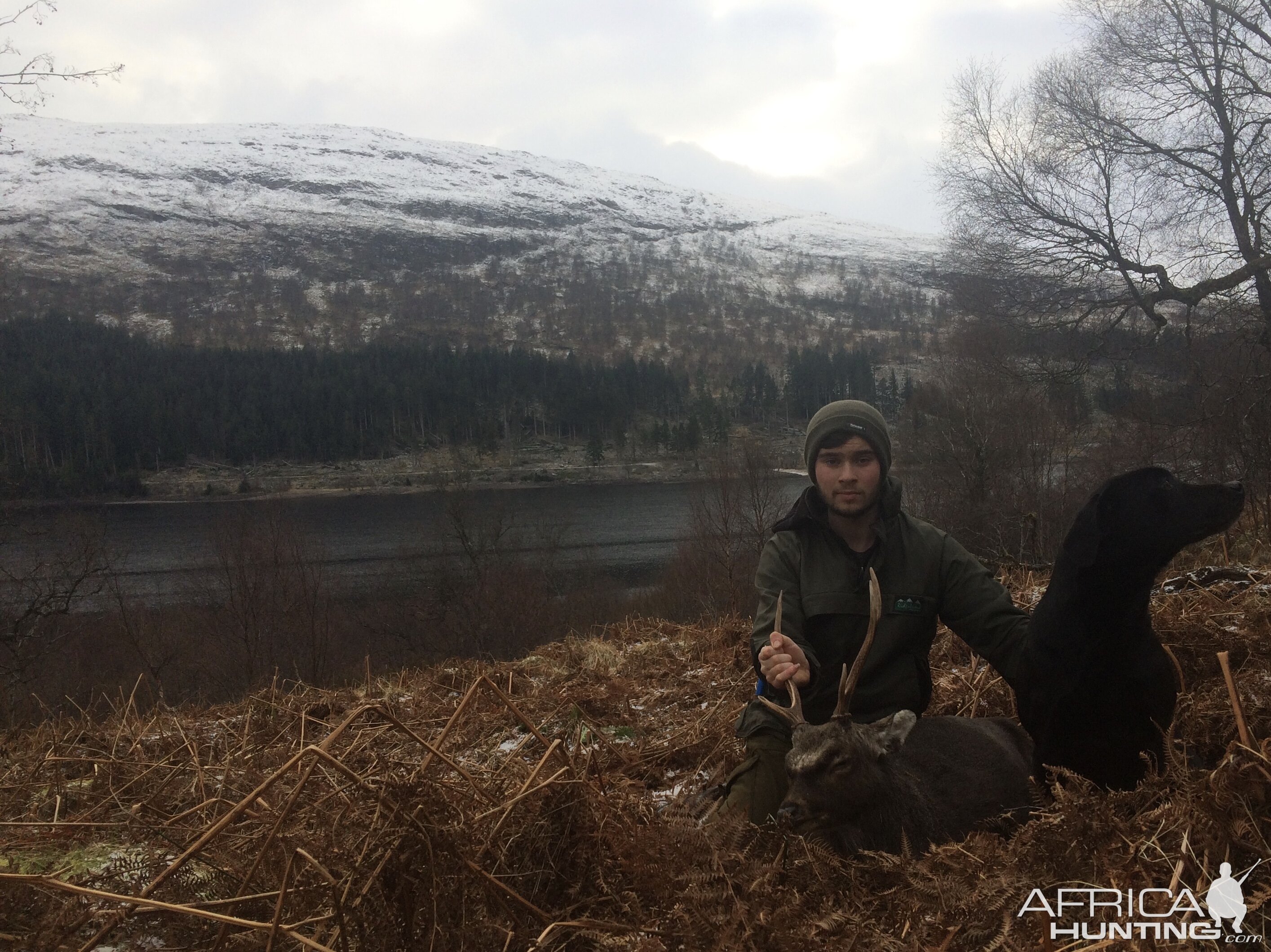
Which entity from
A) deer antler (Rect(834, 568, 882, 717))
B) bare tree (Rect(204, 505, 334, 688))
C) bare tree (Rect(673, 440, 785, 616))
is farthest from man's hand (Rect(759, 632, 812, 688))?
bare tree (Rect(204, 505, 334, 688))

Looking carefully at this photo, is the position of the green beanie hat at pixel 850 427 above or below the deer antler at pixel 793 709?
above

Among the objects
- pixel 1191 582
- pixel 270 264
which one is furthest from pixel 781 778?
pixel 270 264

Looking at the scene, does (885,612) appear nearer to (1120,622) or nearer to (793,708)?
(793,708)

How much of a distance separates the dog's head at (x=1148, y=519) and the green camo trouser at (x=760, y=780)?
1303 mm

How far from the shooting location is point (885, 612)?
321cm

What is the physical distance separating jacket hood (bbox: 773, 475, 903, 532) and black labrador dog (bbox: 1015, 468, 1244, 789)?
0.79m

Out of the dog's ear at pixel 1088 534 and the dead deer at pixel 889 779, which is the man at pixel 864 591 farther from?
the dog's ear at pixel 1088 534

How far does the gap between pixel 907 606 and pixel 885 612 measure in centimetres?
10

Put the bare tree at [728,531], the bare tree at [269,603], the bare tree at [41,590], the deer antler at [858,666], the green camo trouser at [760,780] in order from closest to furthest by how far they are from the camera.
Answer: the deer antler at [858,666]
the green camo trouser at [760,780]
the bare tree at [41,590]
the bare tree at [269,603]
the bare tree at [728,531]

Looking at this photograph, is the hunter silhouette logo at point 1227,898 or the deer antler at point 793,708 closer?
the hunter silhouette logo at point 1227,898

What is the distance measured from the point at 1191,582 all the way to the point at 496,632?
2637 centimetres

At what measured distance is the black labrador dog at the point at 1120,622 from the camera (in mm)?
2535

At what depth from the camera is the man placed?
10.5 feet

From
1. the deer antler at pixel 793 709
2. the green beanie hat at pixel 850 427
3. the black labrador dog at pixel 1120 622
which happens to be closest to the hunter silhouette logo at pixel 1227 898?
the black labrador dog at pixel 1120 622
